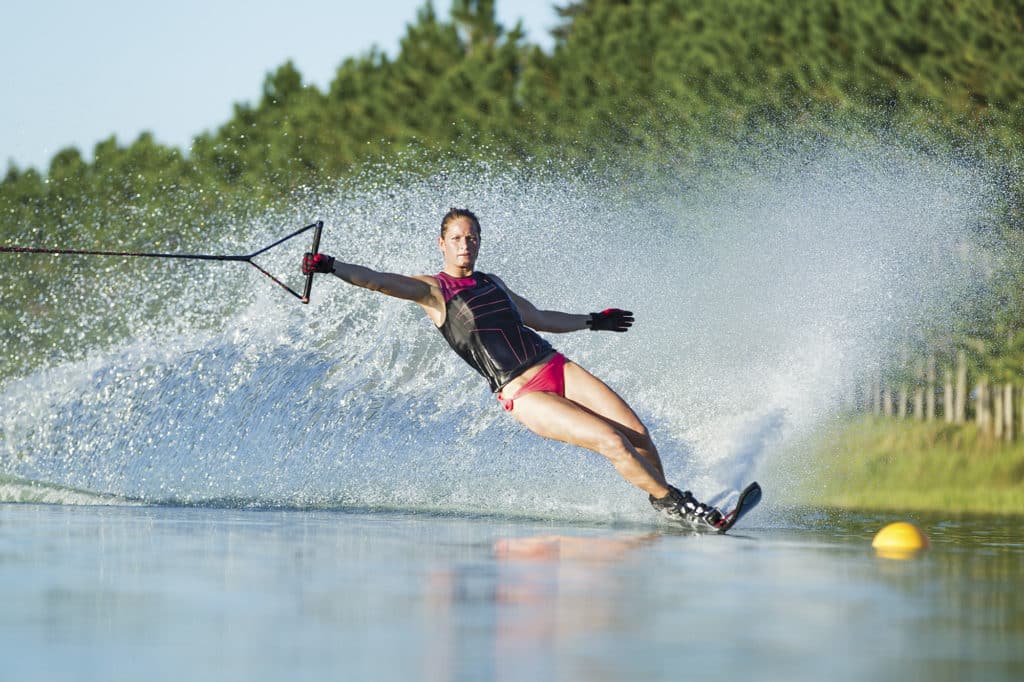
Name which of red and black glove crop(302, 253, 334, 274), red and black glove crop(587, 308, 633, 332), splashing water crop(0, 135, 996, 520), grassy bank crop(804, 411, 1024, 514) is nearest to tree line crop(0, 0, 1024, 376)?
grassy bank crop(804, 411, 1024, 514)

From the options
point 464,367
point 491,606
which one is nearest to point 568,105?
point 464,367

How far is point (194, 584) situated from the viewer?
17.9 feet

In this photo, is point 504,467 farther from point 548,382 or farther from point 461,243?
point 461,243

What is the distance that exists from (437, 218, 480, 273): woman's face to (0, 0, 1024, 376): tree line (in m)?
12.0

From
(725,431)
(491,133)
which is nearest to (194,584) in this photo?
(725,431)

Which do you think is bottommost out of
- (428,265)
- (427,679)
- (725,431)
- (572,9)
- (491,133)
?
(427,679)

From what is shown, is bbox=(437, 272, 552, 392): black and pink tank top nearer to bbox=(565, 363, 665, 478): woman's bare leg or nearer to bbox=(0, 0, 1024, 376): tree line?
bbox=(565, 363, 665, 478): woman's bare leg

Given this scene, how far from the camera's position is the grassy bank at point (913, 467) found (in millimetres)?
17781

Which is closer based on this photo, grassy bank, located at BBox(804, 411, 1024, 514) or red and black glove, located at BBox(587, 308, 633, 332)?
red and black glove, located at BBox(587, 308, 633, 332)

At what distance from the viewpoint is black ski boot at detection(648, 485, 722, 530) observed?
8438 millimetres

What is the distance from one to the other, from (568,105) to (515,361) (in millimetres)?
22112

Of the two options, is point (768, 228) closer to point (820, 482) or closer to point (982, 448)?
point (820, 482)

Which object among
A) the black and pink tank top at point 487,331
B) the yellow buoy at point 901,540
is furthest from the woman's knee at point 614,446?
the yellow buoy at point 901,540

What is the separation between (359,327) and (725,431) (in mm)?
2796
